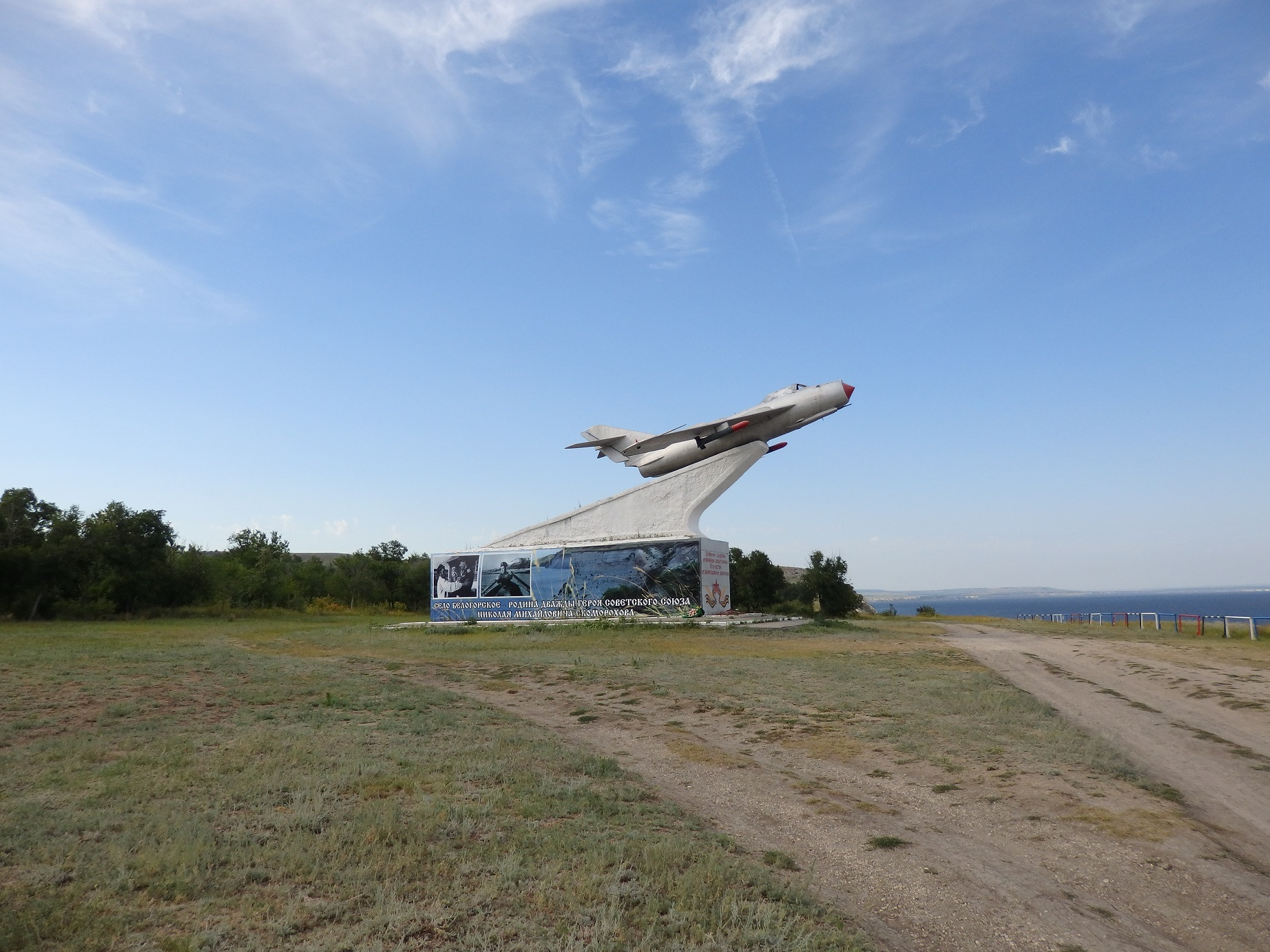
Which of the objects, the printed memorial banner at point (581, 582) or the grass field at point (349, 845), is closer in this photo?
the grass field at point (349, 845)

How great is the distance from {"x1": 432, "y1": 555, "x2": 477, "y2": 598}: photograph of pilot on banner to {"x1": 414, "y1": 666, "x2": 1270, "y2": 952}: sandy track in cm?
2561

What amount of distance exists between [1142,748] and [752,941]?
703 cm

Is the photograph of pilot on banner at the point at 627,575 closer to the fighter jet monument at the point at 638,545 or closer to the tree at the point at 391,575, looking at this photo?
the fighter jet monument at the point at 638,545

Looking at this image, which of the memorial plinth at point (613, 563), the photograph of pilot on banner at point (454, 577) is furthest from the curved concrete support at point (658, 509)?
the photograph of pilot on banner at point (454, 577)

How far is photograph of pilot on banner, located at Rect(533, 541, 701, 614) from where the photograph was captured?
30219 millimetres

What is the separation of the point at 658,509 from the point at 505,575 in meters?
6.95

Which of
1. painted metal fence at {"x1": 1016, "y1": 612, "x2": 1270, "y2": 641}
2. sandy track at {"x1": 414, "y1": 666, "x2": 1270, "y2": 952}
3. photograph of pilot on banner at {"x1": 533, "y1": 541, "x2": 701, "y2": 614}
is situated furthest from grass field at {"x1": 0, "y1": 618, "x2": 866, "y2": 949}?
painted metal fence at {"x1": 1016, "y1": 612, "x2": 1270, "y2": 641}

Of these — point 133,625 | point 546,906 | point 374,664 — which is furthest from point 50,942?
point 133,625

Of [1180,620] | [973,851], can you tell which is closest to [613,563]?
[1180,620]

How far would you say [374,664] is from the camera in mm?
18312

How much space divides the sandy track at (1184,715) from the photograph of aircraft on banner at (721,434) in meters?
12.2

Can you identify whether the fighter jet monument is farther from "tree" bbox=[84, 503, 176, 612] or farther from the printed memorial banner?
"tree" bbox=[84, 503, 176, 612]

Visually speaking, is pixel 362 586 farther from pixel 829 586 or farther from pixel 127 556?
pixel 829 586

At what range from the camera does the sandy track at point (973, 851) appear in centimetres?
471
